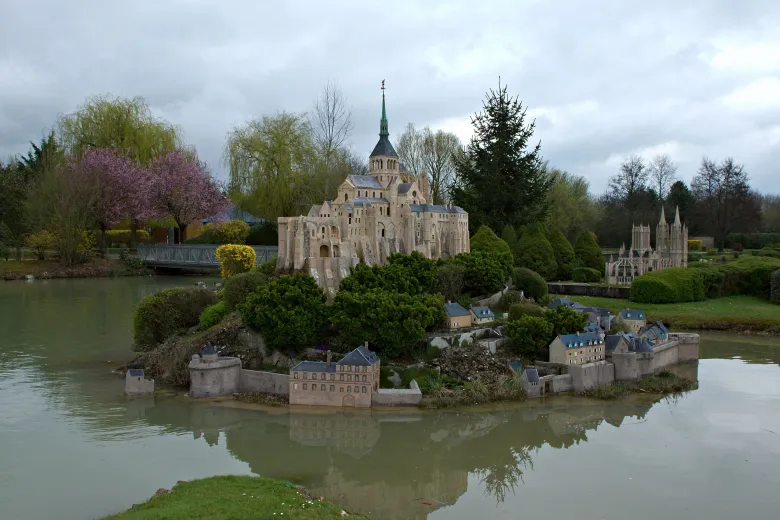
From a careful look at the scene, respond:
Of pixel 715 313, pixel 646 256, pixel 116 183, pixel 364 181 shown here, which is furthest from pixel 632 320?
pixel 116 183

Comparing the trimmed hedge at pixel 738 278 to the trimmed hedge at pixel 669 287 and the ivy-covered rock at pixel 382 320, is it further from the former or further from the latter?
the ivy-covered rock at pixel 382 320

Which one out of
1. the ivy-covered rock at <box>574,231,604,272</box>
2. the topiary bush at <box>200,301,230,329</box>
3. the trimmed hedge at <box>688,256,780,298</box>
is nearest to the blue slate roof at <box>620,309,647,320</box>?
the trimmed hedge at <box>688,256,780,298</box>

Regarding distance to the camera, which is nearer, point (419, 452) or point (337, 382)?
point (419, 452)

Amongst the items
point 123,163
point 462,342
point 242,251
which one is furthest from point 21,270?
point 462,342

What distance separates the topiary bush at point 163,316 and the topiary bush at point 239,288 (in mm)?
2354

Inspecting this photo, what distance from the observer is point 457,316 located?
32.2 m

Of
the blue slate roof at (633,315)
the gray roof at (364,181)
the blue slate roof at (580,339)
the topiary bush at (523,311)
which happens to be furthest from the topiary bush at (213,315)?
the blue slate roof at (633,315)

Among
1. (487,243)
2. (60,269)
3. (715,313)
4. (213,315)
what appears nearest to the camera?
(213,315)

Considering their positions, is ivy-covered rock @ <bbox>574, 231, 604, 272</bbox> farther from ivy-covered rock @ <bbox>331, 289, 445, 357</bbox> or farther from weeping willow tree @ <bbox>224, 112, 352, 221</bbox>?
ivy-covered rock @ <bbox>331, 289, 445, 357</bbox>

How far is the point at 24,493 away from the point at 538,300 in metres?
30.3

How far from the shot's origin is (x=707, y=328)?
41.9 metres

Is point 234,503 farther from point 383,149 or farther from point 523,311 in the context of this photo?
point 383,149

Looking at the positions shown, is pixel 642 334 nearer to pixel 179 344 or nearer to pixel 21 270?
pixel 179 344

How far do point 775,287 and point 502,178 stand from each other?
22.5m
